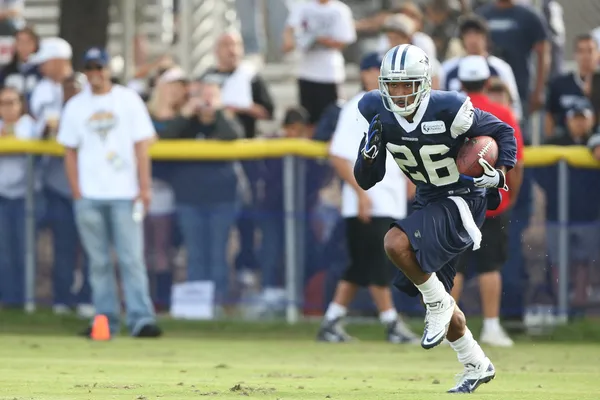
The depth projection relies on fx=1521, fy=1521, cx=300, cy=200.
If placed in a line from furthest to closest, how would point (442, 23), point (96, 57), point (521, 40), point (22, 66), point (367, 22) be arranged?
1. point (367, 22)
2. point (22, 66)
3. point (442, 23)
4. point (521, 40)
5. point (96, 57)

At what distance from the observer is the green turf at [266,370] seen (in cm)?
957

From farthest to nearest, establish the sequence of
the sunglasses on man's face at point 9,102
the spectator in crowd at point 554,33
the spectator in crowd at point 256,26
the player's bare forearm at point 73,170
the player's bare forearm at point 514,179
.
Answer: the spectator in crowd at point 256,26 → the spectator in crowd at point 554,33 → the sunglasses on man's face at point 9,102 → the player's bare forearm at point 73,170 → the player's bare forearm at point 514,179

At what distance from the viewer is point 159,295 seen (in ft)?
50.8

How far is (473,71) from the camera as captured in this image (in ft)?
44.3

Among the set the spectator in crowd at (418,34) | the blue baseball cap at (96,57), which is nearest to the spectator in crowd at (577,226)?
the spectator in crowd at (418,34)

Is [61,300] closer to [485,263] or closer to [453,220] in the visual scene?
[485,263]

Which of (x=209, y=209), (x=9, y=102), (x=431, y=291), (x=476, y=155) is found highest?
(x=476, y=155)

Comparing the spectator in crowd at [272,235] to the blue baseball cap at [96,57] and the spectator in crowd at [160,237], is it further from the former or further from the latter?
the blue baseball cap at [96,57]

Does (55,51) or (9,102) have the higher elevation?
(55,51)

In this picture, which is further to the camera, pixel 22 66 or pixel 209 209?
pixel 22 66

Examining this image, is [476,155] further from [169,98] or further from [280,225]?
[169,98]

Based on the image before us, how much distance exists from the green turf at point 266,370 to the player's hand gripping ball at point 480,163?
1.35 metres

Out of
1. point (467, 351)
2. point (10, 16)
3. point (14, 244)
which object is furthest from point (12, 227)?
point (467, 351)

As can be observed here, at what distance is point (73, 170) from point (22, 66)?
4.15 metres
